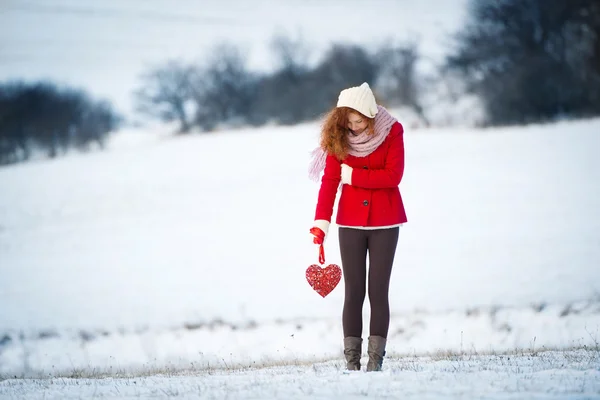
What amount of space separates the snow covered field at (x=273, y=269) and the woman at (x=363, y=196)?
1.65ft

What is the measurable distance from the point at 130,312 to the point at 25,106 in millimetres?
22114

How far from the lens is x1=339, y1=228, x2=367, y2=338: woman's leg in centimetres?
576

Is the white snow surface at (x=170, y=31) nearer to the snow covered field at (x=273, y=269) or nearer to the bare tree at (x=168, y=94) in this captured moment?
the bare tree at (x=168, y=94)

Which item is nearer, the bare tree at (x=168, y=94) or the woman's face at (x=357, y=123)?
the woman's face at (x=357, y=123)

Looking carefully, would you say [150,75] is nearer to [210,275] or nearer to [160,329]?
[210,275]

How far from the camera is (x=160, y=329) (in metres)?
12.1

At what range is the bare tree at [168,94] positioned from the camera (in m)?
34.8

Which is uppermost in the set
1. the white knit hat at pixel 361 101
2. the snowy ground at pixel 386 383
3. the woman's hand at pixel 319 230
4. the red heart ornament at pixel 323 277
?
the white knit hat at pixel 361 101

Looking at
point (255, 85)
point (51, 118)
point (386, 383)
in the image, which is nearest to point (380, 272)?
point (386, 383)

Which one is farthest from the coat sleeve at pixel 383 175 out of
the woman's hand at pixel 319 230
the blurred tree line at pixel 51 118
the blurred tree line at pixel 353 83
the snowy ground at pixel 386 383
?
the blurred tree line at pixel 51 118

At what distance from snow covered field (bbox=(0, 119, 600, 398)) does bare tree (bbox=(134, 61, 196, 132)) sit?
207 cm

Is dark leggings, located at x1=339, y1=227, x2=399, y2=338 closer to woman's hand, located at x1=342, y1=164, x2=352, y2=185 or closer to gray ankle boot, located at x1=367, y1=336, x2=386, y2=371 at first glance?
gray ankle boot, located at x1=367, y1=336, x2=386, y2=371

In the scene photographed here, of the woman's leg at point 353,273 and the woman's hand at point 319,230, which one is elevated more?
the woman's hand at point 319,230

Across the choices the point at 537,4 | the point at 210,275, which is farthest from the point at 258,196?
the point at 537,4
